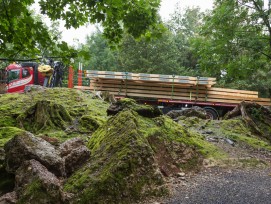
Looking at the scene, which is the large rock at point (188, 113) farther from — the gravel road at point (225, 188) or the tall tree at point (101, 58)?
the tall tree at point (101, 58)

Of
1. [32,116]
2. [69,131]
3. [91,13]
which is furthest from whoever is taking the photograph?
[32,116]

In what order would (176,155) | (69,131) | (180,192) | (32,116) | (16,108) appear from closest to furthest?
1. (180,192)
2. (176,155)
3. (69,131)
4. (32,116)
5. (16,108)

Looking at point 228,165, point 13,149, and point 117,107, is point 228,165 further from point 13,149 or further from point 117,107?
point 13,149

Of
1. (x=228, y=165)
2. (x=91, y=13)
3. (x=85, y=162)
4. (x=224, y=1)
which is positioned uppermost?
(x=224, y=1)

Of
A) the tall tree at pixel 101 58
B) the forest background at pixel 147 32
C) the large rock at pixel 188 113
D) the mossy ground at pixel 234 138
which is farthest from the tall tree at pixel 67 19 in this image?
the tall tree at pixel 101 58

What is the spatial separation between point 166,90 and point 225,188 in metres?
11.8

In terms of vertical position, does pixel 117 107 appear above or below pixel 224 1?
below

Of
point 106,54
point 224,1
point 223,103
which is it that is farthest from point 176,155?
point 106,54

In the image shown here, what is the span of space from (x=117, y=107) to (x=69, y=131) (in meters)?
1.33

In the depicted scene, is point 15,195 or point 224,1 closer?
point 15,195

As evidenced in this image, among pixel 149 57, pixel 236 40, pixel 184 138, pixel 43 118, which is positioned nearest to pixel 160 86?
pixel 236 40

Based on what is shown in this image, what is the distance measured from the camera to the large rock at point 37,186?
150 inches

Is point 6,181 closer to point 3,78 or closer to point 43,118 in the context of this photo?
point 43,118

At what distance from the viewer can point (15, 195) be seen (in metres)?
3.96
